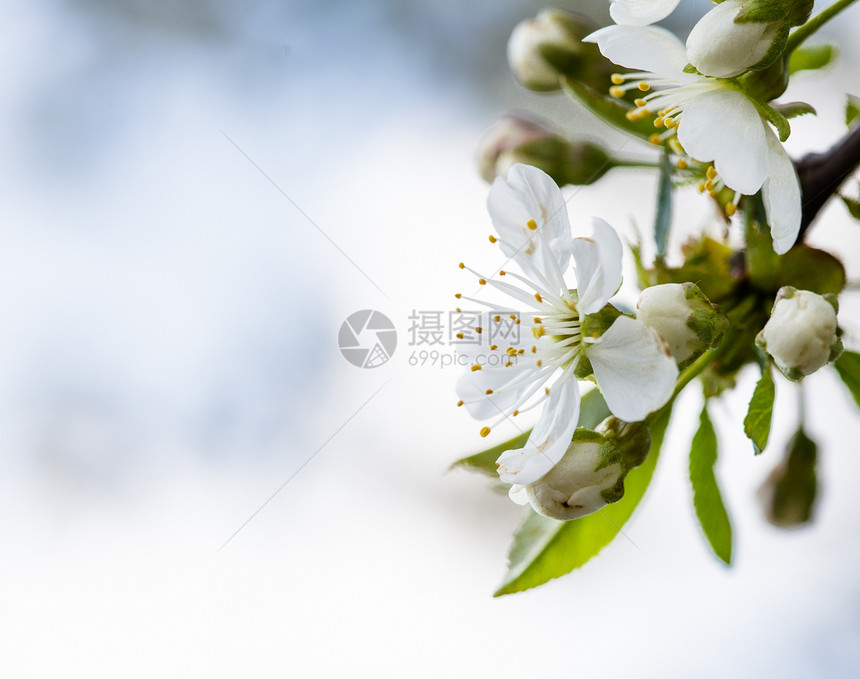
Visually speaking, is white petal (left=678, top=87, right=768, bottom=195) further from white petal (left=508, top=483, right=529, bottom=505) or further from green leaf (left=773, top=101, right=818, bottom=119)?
white petal (left=508, top=483, right=529, bottom=505)

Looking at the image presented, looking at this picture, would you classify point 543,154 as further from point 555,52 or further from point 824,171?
point 824,171

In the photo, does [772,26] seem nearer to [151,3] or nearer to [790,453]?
[790,453]

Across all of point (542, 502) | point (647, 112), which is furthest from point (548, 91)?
point (542, 502)

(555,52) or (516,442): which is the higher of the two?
(555,52)

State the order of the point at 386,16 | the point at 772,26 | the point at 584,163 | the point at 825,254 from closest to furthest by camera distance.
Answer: the point at 772,26
the point at 825,254
the point at 584,163
the point at 386,16

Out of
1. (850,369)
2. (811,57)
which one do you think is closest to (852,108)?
(811,57)
